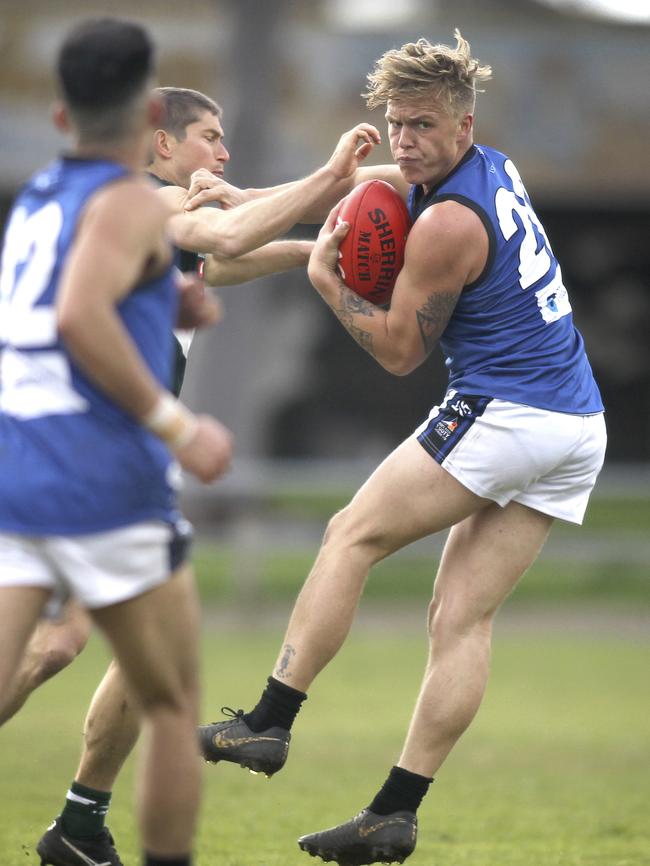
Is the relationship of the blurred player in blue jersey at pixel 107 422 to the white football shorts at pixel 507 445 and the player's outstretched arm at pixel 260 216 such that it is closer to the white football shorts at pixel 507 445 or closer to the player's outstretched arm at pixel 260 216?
the player's outstretched arm at pixel 260 216

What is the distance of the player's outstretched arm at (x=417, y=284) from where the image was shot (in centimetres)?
483

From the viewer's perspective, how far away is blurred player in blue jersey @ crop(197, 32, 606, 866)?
4.91m

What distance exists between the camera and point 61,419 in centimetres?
350

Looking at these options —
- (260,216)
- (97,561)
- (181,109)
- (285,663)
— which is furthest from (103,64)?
(285,663)

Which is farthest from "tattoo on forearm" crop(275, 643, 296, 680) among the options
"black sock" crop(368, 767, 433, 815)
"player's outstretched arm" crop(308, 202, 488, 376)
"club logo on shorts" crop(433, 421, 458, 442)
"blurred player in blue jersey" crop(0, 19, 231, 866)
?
"blurred player in blue jersey" crop(0, 19, 231, 866)

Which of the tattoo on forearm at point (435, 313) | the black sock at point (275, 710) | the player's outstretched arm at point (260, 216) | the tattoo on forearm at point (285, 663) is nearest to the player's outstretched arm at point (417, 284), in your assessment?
the tattoo on forearm at point (435, 313)

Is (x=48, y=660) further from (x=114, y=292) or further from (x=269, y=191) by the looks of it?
(x=114, y=292)

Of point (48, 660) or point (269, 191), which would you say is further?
point (269, 191)

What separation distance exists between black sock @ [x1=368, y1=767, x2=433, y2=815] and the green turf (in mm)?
552

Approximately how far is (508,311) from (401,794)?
1725 millimetres

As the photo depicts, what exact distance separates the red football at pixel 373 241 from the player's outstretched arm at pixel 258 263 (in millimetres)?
421

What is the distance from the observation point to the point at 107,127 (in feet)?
11.6

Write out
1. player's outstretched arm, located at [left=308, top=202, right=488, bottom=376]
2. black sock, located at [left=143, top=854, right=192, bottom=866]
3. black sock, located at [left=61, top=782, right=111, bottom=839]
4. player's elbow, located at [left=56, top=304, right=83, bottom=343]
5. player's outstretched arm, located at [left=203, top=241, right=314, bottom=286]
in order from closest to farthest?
player's elbow, located at [left=56, top=304, right=83, bottom=343] → black sock, located at [left=143, top=854, right=192, bottom=866] → player's outstretched arm, located at [left=308, top=202, right=488, bottom=376] → black sock, located at [left=61, top=782, right=111, bottom=839] → player's outstretched arm, located at [left=203, top=241, right=314, bottom=286]

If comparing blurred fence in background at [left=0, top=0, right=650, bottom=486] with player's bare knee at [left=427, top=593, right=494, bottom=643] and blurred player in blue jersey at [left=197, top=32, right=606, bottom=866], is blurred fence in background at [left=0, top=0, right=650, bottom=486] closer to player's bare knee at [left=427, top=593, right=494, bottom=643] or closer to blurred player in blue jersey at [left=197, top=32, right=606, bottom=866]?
blurred player in blue jersey at [left=197, top=32, right=606, bottom=866]
